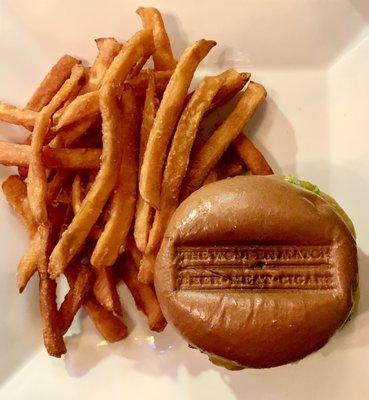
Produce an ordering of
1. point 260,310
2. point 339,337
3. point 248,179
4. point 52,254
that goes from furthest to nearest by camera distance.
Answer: point 339,337 → point 52,254 → point 248,179 → point 260,310

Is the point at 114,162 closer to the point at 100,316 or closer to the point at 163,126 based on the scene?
the point at 163,126

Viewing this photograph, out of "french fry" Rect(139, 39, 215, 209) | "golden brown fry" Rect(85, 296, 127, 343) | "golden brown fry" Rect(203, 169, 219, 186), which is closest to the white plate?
"golden brown fry" Rect(85, 296, 127, 343)

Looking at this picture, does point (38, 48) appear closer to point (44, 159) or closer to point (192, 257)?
point (44, 159)

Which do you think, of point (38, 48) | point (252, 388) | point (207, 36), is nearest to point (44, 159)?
point (38, 48)

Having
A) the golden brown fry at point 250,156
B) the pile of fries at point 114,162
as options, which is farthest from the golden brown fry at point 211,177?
the golden brown fry at point 250,156

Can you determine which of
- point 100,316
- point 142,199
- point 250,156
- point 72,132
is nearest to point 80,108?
point 72,132

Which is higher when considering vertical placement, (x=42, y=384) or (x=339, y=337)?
(x=42, y=384)

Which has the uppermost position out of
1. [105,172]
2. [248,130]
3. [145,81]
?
[145,81]
